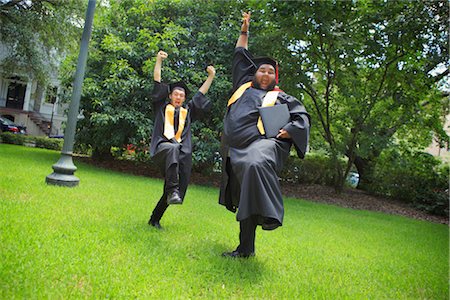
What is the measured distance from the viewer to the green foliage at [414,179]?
13.5 metres

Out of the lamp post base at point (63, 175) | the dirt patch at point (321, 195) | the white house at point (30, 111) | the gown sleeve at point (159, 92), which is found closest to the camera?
the gown sleeve at point (159, 92)

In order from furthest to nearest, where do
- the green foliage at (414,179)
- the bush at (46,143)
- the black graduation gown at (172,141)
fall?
1. the bush at (46,143)
2. the green foliage at (414,179)
3. the black graduation gown at (172,141)

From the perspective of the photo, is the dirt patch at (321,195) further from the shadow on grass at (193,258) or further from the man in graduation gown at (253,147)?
the man in graduation gown at (253,147)

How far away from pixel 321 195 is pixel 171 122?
10.1m

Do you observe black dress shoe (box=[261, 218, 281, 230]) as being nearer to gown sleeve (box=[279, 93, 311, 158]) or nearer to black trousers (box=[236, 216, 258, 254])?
black trousers (box=[236, 216, 258, 254])

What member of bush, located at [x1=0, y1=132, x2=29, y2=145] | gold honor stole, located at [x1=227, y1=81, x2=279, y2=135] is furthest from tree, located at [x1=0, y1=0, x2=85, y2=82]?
gold honor stole, located at [x1=227, y1=81, x2=279, y2=135]

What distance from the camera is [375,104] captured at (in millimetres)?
13094

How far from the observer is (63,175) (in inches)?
271

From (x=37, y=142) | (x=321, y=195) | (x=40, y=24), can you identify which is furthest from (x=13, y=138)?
(x=321, y=195)

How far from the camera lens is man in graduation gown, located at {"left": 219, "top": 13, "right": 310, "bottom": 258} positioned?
10.4ft

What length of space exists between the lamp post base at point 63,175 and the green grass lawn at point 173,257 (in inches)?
8.7

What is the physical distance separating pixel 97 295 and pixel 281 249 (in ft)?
8.84

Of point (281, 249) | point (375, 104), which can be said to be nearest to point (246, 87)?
point (281, 249)

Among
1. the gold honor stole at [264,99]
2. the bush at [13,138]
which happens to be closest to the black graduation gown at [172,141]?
the gold honor stole at [264,99]
